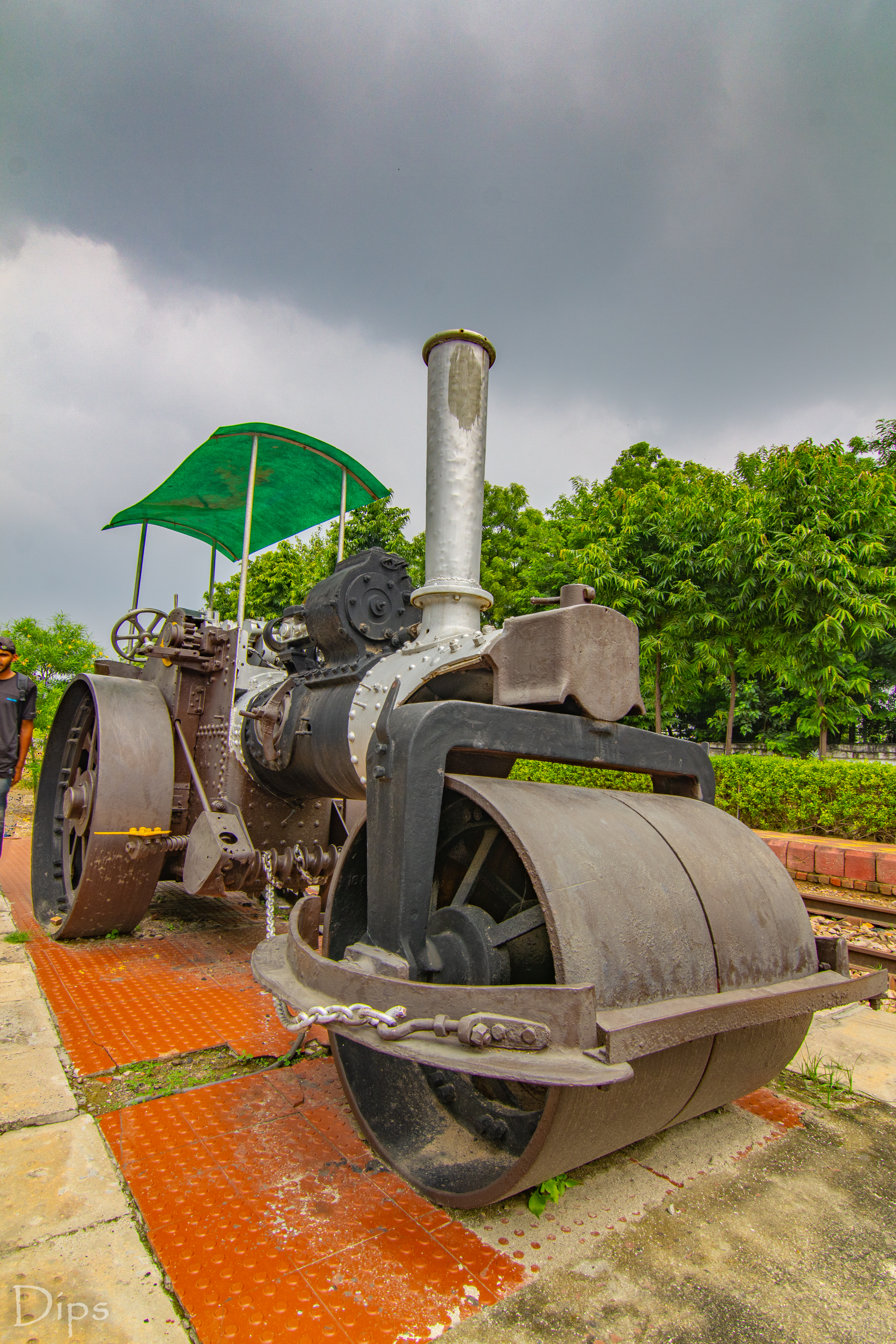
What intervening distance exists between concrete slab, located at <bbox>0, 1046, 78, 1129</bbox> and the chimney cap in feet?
9.96

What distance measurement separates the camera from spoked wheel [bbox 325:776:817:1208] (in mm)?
1634

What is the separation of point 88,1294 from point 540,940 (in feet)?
4.05

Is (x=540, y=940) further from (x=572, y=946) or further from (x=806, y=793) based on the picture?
(x=806, y=793)

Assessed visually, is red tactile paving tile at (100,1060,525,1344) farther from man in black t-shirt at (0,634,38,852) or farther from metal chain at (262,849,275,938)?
A: man in black t-shirt at (0,634,38,852)

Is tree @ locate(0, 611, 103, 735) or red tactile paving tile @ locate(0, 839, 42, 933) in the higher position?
tree @ locate(0, 611, 103, 735)

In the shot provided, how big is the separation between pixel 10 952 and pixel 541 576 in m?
16.7

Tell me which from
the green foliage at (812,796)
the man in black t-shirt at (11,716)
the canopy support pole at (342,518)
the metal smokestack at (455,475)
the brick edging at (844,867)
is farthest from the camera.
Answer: the green foliage at (812,796)

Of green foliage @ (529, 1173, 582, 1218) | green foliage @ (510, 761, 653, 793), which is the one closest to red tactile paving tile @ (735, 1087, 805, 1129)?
green foliage @ (529, 1173, 582, 1218)

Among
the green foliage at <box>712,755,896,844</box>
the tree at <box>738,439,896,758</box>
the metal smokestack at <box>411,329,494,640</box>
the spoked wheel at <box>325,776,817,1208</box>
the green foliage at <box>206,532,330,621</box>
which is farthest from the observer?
the green foliage at <box>206,532,330,621</box>

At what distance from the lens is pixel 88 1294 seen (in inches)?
63.1

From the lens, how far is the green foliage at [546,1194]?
192 centimetres

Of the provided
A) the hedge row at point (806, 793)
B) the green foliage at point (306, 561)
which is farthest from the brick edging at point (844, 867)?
the green foliage at point (306, 561)

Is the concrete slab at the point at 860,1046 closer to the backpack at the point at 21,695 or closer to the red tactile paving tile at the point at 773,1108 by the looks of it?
the red tactile paving tile at the point at 773,1108

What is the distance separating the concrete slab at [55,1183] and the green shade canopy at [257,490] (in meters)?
3.38
